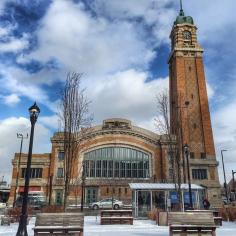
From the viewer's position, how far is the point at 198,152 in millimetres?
49031

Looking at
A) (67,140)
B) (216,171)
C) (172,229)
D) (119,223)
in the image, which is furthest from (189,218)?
(216,171)

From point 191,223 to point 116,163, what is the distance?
3737 cm

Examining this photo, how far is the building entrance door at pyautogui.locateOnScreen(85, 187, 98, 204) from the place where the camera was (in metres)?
44.7

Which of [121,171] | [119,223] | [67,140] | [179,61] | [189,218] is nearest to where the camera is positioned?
[189,218]

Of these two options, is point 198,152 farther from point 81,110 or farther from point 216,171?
point 81,110

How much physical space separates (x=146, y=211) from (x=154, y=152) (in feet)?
74.9

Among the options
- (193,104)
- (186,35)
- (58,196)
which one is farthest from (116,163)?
(186,35)

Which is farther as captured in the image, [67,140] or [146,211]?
[146,211]

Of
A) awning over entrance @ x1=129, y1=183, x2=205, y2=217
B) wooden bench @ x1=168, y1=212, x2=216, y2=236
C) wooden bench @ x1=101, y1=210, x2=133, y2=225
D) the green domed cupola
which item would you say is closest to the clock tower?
the green domed cupola

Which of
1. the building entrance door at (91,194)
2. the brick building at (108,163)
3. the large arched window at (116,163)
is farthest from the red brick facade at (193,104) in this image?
the building entrance door at (91,194)

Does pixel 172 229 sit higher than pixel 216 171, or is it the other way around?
pixel 216 171

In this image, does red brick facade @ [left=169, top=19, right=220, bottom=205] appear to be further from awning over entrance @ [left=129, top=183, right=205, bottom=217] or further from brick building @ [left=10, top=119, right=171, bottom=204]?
awning over entrance @ [left=129, top=183, right=205, bottom=217]

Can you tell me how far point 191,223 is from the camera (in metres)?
9.80

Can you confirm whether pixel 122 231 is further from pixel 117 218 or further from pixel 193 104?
pixel 193 104
